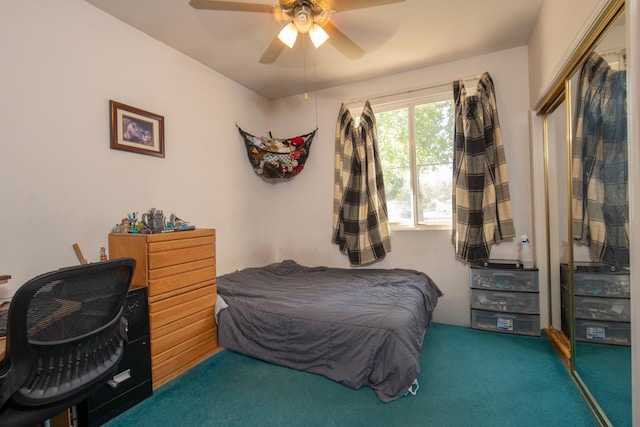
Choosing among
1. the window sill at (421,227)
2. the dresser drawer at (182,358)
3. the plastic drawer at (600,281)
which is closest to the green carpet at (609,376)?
the plastic drawer at (600,281)

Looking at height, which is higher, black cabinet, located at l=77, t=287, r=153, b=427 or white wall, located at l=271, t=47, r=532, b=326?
white wall, located at l=271, t=47, r=532, b=326

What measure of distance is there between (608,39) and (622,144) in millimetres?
513

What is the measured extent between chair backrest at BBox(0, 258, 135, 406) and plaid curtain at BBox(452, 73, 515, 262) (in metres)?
2.72

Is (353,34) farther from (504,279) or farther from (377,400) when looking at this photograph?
(377,400)

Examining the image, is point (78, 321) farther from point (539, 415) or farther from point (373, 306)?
point (539, 415)

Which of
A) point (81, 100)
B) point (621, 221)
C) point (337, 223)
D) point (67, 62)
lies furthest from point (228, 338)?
point (621, 221)

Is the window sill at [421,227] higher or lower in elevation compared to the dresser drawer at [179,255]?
higher

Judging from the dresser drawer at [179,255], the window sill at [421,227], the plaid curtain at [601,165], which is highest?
the plaid curtain at [601,165]

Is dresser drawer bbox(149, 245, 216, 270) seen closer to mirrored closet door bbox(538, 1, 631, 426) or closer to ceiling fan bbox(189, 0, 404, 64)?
ceiling fan bbox(189, 0, 404, 64)

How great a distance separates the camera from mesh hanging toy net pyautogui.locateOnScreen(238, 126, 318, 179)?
3.29m

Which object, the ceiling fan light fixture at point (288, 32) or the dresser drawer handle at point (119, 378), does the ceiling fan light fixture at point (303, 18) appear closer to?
the ceiling fan light fixture at point (288, 32)

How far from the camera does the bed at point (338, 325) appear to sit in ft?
5.90

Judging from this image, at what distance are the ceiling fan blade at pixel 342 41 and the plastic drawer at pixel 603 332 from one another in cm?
228

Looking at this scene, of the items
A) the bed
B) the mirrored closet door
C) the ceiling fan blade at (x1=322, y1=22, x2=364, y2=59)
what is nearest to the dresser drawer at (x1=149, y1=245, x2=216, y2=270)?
the bed
